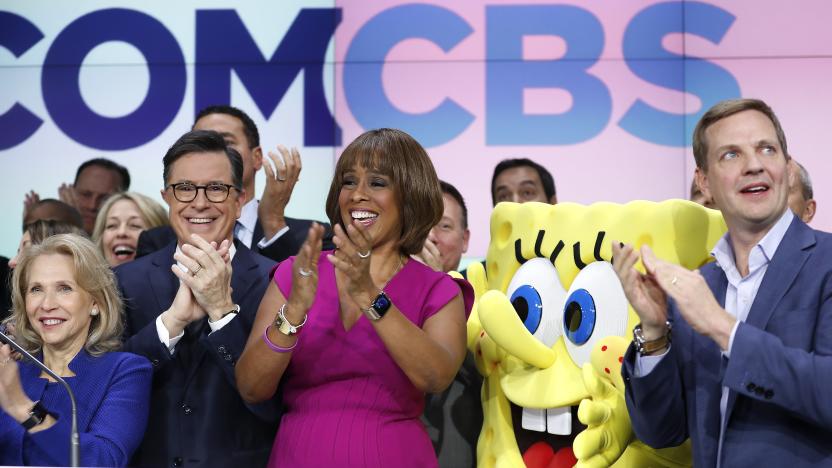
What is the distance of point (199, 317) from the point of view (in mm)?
2480

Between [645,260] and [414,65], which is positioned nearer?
[645,260]

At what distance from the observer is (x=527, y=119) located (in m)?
5.25

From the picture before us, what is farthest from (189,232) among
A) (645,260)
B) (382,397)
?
(645,260)

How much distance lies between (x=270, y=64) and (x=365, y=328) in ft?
10.9

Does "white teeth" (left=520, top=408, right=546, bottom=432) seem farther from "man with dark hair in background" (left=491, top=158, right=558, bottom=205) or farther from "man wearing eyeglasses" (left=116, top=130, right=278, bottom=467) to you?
"man with dark hair in background" (left=491, top=158, right=558, bottom=205)

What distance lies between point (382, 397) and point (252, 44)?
3.49 meters

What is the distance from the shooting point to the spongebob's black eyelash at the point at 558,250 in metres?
2.57

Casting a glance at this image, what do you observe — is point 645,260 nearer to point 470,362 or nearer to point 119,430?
point 470,362

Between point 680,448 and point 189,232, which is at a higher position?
point 189,232

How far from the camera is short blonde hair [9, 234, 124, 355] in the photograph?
2.54m

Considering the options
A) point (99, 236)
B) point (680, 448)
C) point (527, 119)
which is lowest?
point (680, 448)

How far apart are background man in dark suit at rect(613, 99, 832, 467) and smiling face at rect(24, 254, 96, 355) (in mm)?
1316

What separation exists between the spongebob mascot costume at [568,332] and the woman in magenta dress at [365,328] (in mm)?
252

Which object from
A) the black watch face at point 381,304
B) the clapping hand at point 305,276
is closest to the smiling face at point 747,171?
the black watch face at point 381,304
